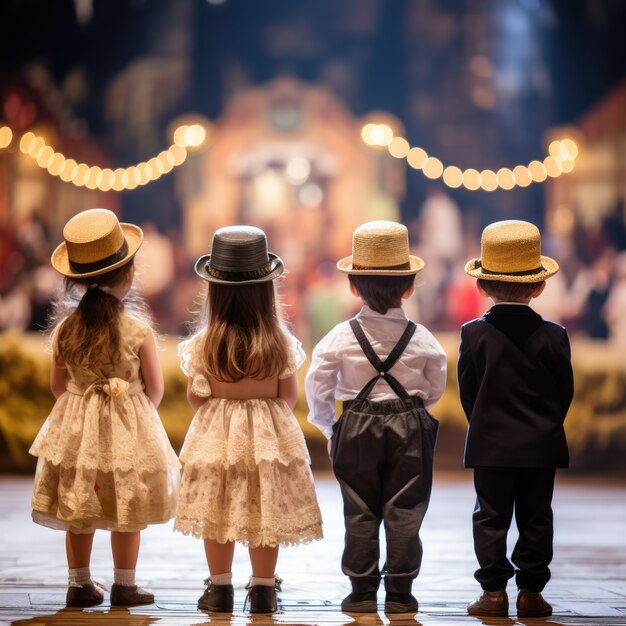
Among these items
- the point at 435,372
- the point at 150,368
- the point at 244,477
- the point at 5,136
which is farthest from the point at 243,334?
the point at 5,136

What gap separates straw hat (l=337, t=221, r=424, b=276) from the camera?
3.98m

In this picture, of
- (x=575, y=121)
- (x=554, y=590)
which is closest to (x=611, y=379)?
(x=575, y=121)

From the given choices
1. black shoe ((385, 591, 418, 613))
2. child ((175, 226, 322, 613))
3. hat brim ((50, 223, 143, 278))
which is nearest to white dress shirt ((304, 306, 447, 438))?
child ((175, 226, 322, 613))

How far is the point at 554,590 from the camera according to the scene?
14.4 feet

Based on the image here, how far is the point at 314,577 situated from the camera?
4.62 m

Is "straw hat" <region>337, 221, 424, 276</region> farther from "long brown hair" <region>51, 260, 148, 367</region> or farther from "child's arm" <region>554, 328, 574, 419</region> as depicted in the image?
"long brown hair" <region>51, 260, 148, 367</region>

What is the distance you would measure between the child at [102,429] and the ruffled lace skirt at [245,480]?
17 centimetres

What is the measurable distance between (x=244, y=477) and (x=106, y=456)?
0.53 meters

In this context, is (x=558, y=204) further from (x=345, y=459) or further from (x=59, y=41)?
(x=345, y=459)

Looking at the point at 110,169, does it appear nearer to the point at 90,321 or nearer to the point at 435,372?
the point at 90,321

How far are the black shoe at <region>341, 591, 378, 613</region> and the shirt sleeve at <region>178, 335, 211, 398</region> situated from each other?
0.94 m

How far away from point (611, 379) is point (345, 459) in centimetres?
617

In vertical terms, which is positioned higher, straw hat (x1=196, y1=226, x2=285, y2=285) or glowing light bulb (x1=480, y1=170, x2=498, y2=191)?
glowing light bulb (x1=480, y1=170, x2=498, y2=191)

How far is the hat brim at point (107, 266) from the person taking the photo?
396 cm
